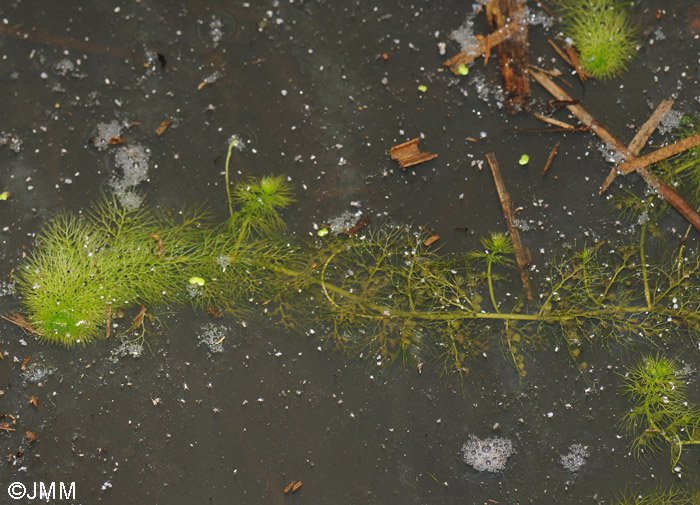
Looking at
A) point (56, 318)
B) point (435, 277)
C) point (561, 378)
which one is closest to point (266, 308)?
point (435, 277)

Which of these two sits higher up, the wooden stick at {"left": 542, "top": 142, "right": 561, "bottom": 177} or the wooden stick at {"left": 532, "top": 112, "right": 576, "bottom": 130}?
the wooden stick at {"left": 532, "top": 112, "right": 576, "bottom": 130}

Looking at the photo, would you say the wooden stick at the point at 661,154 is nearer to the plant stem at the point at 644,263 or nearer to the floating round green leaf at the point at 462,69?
the plant stem at the point at 644,263

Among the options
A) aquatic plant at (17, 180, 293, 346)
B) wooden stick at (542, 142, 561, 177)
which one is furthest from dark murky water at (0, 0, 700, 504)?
aquatic plant at (17, 180, 293, 346)

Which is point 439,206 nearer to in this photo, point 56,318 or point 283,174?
point 283,174

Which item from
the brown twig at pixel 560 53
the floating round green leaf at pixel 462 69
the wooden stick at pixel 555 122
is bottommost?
the wooden stick at pixel 555 122

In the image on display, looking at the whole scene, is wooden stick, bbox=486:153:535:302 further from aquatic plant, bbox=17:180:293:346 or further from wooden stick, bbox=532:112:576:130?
aquatic plant, bbox=17:180:293:346

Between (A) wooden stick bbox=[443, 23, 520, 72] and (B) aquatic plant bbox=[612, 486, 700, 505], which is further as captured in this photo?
(A) wooden stick bbox=[443, 23, 520, 72]

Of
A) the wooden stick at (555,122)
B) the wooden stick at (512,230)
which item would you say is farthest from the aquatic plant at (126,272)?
the wooden stick at (555,122)
